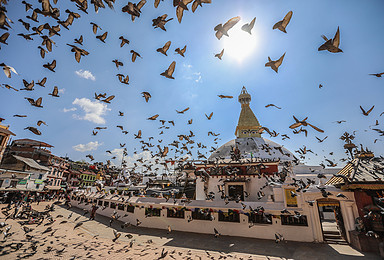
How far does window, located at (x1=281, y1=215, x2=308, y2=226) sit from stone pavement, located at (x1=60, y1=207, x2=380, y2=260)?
1288 millimetres

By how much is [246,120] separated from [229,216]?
49.0 meters

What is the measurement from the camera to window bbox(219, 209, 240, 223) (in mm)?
14149

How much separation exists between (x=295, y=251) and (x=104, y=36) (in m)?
16.2

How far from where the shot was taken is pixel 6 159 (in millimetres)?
32281

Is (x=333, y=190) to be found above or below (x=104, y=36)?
below

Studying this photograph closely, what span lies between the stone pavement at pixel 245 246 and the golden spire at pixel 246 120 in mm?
44918

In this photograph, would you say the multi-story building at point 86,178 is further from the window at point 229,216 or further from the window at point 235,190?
the window at point 229,216

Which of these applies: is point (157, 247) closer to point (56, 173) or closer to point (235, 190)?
point (235, 190)

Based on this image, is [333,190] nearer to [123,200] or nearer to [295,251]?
[295,251]

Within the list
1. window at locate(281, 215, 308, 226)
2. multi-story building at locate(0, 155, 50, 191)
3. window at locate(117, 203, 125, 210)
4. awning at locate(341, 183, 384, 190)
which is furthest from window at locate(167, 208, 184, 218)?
multi-story building at locate(0, 155, 50, 191)

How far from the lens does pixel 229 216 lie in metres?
14.4

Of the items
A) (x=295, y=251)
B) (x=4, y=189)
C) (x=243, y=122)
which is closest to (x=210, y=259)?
(x=295, y=251)

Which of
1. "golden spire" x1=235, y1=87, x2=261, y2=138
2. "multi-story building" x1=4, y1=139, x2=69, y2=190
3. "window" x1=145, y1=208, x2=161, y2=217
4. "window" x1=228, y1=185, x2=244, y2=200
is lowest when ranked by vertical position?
"window" x1=145, y1=208, x2=161, y2=217

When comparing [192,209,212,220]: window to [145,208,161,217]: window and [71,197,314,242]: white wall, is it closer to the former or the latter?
[71,197,314,242]: white wall
